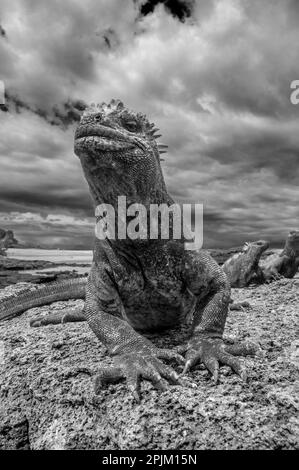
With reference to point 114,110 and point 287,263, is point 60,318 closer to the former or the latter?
point 114,110

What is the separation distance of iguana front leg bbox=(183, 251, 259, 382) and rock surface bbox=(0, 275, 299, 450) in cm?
11

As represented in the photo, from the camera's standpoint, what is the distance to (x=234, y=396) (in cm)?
294

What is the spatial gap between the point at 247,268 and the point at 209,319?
7.64 metres

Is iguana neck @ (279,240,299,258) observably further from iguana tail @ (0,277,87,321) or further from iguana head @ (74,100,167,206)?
iguana head @ (74,100,167,206)

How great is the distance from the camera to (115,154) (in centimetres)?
358

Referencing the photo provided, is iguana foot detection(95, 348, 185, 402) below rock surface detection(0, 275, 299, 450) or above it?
above

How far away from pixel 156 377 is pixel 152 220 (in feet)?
5.13

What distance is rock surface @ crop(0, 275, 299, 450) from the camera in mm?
2650

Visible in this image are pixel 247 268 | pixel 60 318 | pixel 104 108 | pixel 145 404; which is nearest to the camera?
pixel 145 404

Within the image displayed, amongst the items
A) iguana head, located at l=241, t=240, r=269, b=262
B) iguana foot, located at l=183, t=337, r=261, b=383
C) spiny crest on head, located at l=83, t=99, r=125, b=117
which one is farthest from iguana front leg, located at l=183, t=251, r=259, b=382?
iguana head, located at l=241, t=240, r=269, b=262

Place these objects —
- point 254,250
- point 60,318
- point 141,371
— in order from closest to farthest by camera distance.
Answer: point 141,371 < point 60,318 < point 254,250

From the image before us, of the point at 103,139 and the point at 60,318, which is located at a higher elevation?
the point at 103,139

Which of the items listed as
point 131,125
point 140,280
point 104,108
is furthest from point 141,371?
point 104,108

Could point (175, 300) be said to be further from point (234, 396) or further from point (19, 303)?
point (19, 303)
